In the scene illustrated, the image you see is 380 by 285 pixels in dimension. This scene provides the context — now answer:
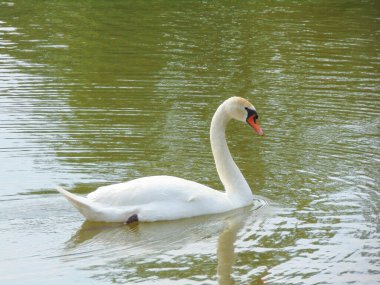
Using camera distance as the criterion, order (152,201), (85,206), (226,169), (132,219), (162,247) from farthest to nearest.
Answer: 1. (226,169)
2. (152,201)
3. (132,219)
4. (85,206)
5. (162,247)

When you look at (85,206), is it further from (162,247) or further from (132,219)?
(162,247)

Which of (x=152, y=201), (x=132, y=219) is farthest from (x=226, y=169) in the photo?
(x=132, y=219)

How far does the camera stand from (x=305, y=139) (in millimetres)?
13102

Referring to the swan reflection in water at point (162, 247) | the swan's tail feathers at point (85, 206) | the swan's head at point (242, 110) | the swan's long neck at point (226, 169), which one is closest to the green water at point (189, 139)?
the swan reflection in water at point (162, 247)

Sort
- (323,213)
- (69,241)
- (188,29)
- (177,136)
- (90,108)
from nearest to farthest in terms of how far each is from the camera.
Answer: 1. (69,241)
2. (323,213)
3. (177,136)
4. (90,108)
5. (188,29)

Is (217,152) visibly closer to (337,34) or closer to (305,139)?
(305,139)

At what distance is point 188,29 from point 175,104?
648 centimetres

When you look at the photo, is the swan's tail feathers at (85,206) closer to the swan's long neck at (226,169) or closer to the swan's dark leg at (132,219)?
the swan's dark leg at (132,219)

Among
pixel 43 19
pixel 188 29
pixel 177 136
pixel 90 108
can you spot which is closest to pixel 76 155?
pixel 177 136

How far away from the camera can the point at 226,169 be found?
11.0 meters

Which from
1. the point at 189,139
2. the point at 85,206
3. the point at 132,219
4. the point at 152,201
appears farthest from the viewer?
the point at 189,139

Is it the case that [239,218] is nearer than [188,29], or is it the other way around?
[239,218]

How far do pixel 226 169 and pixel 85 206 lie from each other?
5.57 feet

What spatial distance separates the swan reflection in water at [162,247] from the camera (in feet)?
29.1
